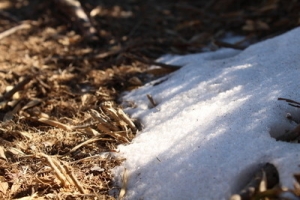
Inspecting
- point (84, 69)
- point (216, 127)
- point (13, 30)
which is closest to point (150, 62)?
point (84, 69)

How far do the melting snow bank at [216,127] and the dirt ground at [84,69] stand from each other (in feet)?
0.42

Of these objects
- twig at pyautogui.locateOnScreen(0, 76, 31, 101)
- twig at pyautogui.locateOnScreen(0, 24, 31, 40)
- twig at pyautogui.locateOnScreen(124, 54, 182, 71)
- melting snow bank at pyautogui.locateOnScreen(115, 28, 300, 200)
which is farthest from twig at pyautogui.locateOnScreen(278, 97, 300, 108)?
twig at pyautogui.locateOnScreen(0, 24, 31, 40)

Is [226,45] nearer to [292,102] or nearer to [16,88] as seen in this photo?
[292,102]

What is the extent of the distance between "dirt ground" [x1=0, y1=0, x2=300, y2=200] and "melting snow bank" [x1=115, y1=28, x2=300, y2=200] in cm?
13

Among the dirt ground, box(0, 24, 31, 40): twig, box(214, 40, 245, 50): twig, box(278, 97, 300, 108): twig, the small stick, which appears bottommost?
box(278, 97, 300, 108): twig

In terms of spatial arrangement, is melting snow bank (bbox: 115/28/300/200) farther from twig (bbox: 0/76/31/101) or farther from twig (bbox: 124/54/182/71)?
twig (bbox: 0/76/31/101)

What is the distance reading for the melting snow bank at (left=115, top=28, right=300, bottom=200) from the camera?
1344 mm

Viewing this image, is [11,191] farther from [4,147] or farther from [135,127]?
[135,127]

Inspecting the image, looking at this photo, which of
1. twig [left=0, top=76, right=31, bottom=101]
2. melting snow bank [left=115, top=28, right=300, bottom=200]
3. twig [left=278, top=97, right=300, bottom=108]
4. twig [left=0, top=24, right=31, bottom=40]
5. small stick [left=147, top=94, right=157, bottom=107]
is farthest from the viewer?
twig [left=0, top=24, right=31, bottom=40]

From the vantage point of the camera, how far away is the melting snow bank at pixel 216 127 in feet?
4.41

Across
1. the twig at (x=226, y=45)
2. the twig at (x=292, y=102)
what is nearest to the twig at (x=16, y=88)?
the twig at (x=226, y=45)

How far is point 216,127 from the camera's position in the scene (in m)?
1.56

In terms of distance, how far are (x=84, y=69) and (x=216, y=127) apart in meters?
1.20

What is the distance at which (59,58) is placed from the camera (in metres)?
2.59
